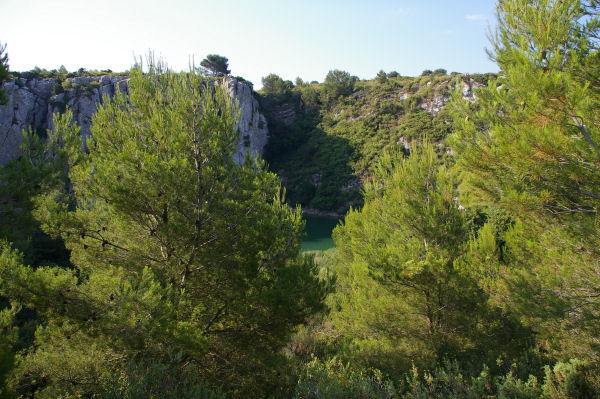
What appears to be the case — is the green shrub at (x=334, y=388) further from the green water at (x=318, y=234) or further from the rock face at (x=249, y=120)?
the rock face at (x=249, y=120)

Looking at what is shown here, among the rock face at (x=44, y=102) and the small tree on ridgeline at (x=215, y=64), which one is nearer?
the rock face at (x=44, y=102)

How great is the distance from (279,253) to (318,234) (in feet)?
84.3

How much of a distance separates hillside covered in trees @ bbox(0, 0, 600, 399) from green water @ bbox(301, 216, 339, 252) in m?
18.0

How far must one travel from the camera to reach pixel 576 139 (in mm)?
3590

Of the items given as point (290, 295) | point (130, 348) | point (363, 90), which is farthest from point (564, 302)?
point (363, 90)

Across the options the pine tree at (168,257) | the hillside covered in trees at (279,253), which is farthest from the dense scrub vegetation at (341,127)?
the pine tree at (168,257)

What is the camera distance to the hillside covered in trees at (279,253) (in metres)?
3.50

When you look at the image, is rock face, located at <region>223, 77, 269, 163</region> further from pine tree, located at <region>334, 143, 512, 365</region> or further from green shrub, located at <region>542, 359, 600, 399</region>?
green shrub, located at <region>542, 359, 600, 399</region>

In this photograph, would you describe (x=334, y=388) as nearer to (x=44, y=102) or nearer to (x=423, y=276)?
(x=423, y=276)

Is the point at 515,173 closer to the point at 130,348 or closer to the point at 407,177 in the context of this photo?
the point at 407,177

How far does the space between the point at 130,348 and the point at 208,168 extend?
2.35 meters

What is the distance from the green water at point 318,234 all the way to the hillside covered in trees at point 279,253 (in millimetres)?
17984

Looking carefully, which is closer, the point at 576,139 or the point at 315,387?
the point at 576,139

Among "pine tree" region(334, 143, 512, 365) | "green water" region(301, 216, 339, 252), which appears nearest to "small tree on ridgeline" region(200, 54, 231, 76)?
"green water" region(301, 216, 339, 252)
